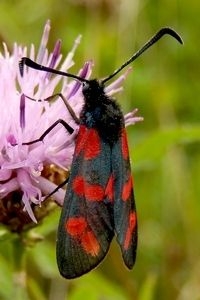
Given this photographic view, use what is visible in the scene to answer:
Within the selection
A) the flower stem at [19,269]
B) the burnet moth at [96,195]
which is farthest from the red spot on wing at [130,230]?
the flower stem at [19,269]

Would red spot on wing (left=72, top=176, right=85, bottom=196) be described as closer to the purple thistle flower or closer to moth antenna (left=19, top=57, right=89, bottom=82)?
the purple thistle flower

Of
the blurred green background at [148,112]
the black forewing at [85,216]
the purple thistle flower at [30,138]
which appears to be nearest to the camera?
the black forewing at [85,216]

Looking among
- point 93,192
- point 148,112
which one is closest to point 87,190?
point 93,192

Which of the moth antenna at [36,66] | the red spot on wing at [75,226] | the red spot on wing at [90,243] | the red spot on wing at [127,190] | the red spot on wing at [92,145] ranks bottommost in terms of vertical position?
the red spot on wing at [90,243]

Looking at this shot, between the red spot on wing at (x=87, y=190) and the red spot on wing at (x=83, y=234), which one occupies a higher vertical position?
the red spot on wing at (x=87, y=190)

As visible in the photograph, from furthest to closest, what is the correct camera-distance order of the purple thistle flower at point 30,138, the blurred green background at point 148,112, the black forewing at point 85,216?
the blurred green background at point 148,112 → the purple thistle flower at point 30,138 → the black forewing at point 85,216

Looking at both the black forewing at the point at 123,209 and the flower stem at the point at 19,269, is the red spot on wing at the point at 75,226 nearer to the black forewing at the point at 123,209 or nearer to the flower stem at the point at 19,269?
the black forewing at the point at 123,209

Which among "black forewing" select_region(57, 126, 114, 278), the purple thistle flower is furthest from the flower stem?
"black forewing" select_region(57, 126, 114, 278)
